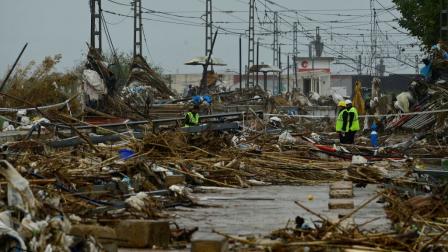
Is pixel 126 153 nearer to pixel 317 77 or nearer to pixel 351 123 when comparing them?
pixel 351 123

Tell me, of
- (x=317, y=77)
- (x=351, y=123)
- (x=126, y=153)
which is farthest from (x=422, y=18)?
(x=317, y=77)

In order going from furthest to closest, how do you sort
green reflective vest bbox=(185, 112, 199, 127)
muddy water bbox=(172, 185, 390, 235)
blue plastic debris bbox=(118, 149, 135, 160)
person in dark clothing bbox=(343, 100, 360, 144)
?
1. person in dark clothing bbox=(343, 100, 360, 144)
2. green reflective vest bbox=(185, 112, 199, 127)
3. blue plastic debris bbox=(118, 149, 135, 160)
4. muddy water bbox=(172, 185, 390, 235)

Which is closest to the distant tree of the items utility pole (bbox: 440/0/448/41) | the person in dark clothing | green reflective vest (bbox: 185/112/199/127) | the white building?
utility pole (bbox: 440/0/448/41)

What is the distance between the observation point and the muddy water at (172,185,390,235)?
1305cm

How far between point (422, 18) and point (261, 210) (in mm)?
38642

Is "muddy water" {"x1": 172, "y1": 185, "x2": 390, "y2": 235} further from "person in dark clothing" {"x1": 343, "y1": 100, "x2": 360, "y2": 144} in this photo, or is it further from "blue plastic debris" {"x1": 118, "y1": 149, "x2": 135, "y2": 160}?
"person in dark clothing" {"x1": 343, "y1": 100, "x2": 360, "y2": 144}

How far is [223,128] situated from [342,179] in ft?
21.6

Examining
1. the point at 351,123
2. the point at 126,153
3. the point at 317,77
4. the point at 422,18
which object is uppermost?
the point at 422,18

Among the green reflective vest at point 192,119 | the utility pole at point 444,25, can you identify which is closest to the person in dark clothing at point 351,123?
the green reflective vest at point 192,119

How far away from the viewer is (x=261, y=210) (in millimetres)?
15359

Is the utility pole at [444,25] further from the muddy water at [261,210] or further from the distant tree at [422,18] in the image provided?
the muddy water at [261,210]

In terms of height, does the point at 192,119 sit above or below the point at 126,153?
above

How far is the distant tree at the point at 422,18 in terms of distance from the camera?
2010 inches

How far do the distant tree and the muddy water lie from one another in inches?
1277
